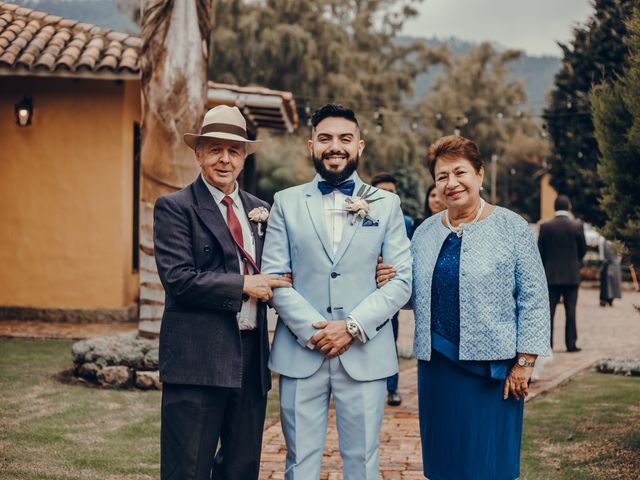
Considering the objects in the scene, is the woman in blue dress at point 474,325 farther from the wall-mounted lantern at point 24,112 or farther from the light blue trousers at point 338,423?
the wall-mounted lantern at point 24,112

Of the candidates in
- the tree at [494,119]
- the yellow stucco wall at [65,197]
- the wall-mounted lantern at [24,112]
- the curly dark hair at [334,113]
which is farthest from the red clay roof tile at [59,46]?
the tree at [494,119]

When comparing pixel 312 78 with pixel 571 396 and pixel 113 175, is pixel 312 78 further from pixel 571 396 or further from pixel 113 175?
pixel 571 396

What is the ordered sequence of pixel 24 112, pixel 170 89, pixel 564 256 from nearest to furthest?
1. pixel 170 89
2. pixel 564 256
3. pixel 24 112

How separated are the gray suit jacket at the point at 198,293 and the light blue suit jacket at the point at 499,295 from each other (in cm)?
96

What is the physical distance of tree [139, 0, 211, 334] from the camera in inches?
313

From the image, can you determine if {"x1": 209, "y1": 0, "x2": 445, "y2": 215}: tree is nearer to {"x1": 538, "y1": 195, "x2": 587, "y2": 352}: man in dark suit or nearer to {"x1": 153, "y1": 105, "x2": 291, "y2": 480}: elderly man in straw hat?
{"x1": 538, "y1": 195, "x2": 587, "y2": 352}: man in dark suit

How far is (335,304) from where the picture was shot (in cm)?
393

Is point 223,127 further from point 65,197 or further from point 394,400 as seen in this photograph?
point 65,197

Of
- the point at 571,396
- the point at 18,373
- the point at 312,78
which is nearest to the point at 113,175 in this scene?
the point at 18,373

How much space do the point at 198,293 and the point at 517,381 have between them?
1.59m

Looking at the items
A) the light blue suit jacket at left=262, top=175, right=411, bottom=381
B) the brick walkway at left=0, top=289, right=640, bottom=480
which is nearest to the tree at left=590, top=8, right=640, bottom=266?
the brick walkway at left=0, top=289, right=640, bottom=480

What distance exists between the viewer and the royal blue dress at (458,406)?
395 cm

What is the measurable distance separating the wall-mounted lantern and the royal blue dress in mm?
9673

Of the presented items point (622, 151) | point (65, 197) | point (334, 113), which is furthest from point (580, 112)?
point (334, 113)
